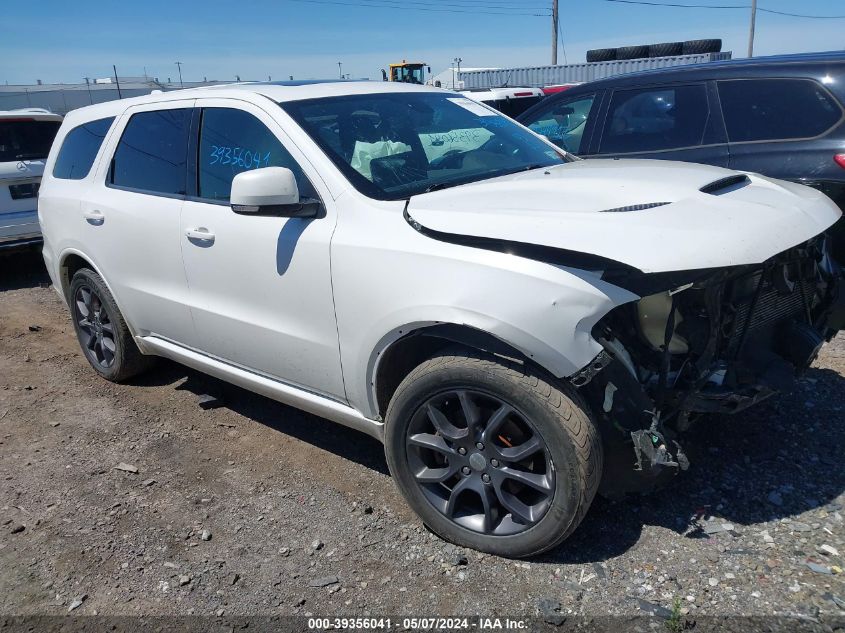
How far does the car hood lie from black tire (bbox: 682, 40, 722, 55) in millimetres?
15177

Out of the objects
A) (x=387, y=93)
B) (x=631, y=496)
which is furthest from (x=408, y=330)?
(x=387, y=93)

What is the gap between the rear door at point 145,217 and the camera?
3.80 meters

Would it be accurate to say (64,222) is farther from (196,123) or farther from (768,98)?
(768,98)

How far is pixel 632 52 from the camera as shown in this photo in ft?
57.8

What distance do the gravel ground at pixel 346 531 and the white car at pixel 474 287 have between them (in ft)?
0.88

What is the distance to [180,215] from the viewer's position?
368cm

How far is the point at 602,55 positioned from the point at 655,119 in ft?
45.9

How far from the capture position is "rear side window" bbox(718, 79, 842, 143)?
15.3 ft

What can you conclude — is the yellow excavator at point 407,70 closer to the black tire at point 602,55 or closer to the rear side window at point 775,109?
the black tire at point 602,55

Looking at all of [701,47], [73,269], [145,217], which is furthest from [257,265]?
[701,47]

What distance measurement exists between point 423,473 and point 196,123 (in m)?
2.23

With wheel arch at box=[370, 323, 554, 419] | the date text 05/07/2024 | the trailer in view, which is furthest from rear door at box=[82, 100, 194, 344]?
the trailer

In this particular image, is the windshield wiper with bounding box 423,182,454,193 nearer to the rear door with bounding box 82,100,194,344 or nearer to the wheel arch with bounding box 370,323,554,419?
the wheel arch with bounding box 370,323,554,419

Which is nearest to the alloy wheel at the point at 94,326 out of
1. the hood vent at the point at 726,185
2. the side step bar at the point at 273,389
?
the side step bar at the point at 273,389
